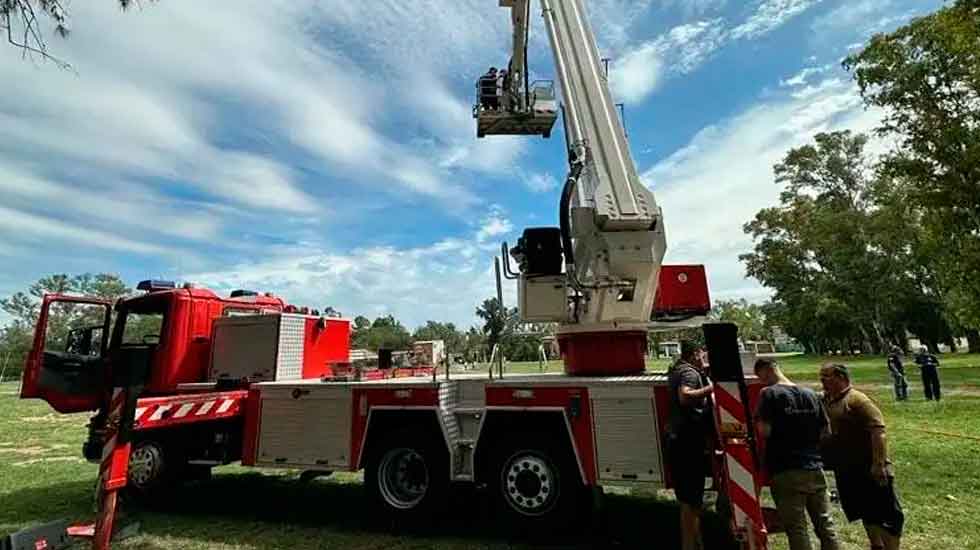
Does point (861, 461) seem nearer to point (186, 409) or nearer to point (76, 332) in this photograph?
point (186, 409)

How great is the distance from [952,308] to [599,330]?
3366 cm

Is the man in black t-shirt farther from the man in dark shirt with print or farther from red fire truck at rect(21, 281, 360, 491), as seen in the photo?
red fire truck at rect(21, 281, 360, 491)

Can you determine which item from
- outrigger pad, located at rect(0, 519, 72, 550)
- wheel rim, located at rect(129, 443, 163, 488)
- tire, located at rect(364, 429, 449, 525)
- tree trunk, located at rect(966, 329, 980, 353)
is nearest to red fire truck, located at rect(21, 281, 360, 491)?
wheel rim, located at rect(129, 443, 163, 488)

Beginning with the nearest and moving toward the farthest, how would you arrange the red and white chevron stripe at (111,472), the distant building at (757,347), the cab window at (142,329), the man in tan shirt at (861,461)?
the man in tan shirt at (861,461) → the red and white chevron stripe at (111,472) → the distant building at (757,347) → the cab window at (142,329)

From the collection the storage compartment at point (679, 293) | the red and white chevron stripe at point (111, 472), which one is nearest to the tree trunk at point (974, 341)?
the storage compartment at point (679, 293)

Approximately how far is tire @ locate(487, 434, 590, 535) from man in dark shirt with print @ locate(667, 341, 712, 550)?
1.12 meters

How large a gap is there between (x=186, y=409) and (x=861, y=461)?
23.4ft

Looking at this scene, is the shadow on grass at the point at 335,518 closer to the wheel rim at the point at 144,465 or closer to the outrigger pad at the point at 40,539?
the wheel rim at the point at 144,465

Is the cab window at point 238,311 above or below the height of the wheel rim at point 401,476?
above

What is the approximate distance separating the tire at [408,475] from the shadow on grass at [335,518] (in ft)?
0.68

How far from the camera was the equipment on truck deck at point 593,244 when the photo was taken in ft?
19.0

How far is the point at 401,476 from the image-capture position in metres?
6.45

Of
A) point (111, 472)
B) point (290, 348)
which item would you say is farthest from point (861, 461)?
point (290, 348)

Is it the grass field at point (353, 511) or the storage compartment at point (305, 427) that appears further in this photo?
the storage compartment at point (305, 427)
